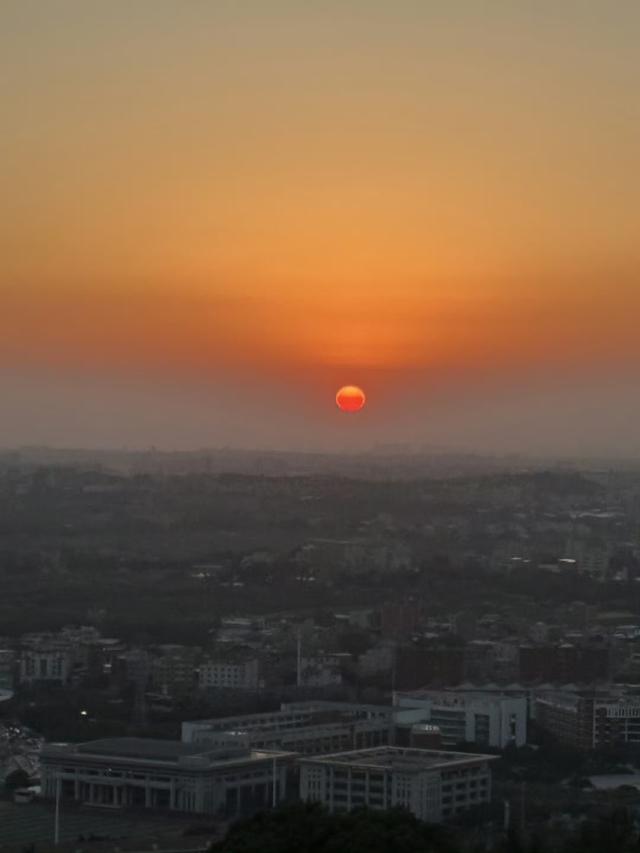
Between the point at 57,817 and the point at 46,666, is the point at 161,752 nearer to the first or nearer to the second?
the point at 57,817

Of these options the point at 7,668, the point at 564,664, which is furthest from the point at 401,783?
the point at 7,668

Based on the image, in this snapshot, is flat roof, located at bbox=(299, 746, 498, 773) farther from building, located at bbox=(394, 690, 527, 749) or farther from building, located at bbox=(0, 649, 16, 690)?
building, located at bbox=(0, 649, 16, 690)

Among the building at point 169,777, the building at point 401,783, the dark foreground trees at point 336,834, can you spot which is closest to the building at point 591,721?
the building at point 401,783

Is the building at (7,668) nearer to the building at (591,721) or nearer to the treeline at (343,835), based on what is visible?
the building at (591,721)

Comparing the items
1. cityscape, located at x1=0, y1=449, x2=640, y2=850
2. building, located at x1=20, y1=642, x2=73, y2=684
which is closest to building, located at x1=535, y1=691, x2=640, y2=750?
cityscape, located at x1=0, y1=449, x2=640, y2=850

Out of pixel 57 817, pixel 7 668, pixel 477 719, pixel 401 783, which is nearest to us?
pixel 57 817

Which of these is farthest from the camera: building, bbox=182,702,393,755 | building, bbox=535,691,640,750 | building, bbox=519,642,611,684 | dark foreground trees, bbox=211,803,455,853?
building, bbox=519,642,611,684

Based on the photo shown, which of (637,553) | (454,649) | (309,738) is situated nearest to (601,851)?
(309,738)
